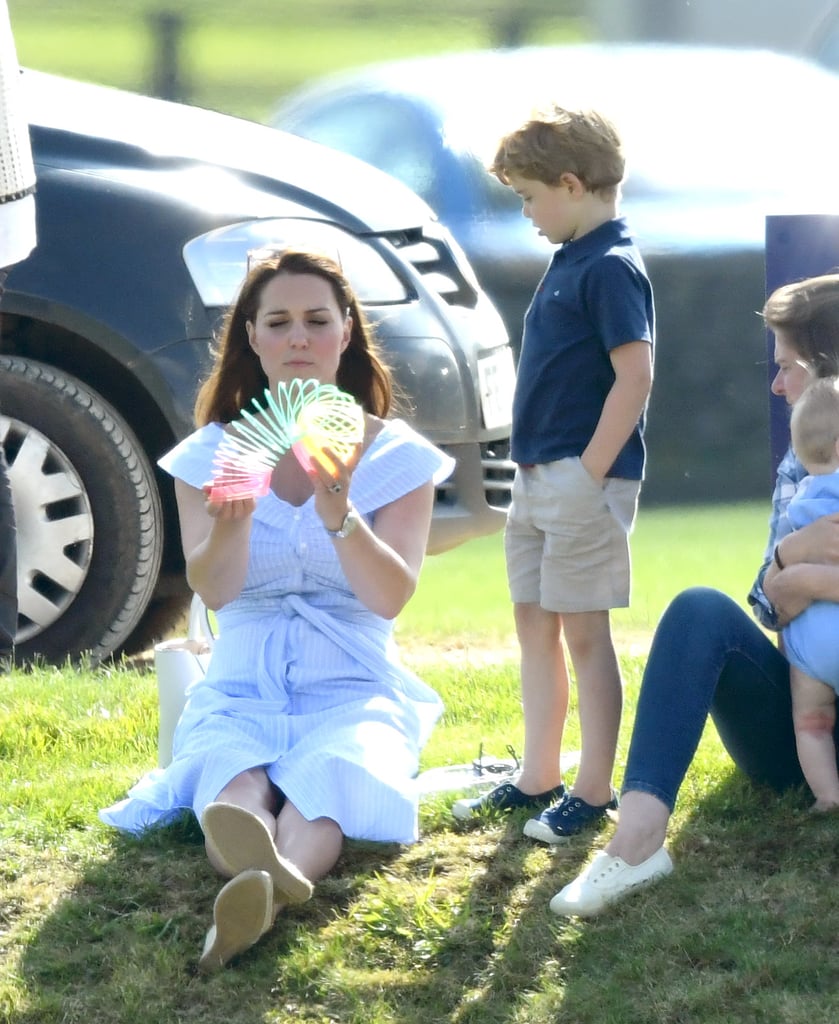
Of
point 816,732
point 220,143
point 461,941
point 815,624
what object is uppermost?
point 220,143

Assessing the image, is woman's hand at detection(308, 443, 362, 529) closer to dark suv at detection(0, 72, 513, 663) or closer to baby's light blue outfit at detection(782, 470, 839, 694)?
baby's light blue outfit at detection(782, 470, 839, 694)

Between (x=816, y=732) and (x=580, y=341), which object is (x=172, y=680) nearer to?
(x=580, y=341)

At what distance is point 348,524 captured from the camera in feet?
10.4

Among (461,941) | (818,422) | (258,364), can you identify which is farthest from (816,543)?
(258,364)

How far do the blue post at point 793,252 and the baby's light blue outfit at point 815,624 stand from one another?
521 mm

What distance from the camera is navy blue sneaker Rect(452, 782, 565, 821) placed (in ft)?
11.5

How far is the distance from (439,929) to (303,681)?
617 millimetres

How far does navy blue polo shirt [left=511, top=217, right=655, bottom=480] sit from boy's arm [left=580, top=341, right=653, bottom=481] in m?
0.03

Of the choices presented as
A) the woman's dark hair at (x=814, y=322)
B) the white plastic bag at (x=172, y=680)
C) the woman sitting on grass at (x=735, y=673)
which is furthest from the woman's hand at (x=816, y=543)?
the white plastic bag at (x=172, y=680)

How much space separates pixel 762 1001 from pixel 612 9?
7061 millimetres

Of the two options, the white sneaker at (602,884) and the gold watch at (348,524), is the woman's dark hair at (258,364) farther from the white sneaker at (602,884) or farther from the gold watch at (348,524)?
the white sneaker at (602,884)

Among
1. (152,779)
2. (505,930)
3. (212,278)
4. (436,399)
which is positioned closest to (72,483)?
(212,278)

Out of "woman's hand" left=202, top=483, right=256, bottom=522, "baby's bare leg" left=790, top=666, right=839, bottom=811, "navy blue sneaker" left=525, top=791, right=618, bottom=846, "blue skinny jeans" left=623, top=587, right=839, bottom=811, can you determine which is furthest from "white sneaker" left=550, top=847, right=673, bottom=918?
"woman's hand" left=202, top=483, right=256, bottom=522

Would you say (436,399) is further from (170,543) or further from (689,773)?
(689,773)
